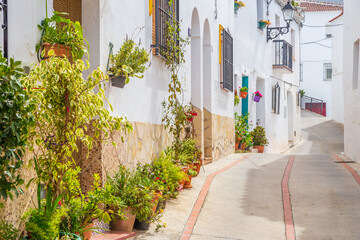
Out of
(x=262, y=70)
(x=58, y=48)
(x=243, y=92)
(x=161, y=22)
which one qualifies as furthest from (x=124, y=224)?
(x=262, y=70)

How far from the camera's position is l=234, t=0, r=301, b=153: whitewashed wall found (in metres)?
17.2

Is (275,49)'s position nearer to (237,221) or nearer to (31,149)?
(237,221)

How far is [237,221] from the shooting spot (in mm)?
7152

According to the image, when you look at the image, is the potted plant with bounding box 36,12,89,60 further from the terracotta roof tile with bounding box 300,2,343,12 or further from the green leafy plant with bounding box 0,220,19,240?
the terracotta roof tile with bounding box 300,2,343,12

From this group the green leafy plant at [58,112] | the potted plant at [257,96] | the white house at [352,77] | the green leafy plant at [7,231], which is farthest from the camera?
the potted plant at [257,96]

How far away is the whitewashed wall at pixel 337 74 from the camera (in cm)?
3002

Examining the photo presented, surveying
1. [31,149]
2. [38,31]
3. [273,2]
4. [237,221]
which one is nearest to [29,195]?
[31,149]

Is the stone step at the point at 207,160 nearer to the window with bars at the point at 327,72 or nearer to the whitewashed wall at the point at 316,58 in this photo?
the whitewashed wall at the point at 316,58

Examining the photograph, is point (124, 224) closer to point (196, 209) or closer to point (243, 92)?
point (196, 209)

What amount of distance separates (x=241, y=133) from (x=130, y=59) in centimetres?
1068

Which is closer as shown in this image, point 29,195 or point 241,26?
point 29,195

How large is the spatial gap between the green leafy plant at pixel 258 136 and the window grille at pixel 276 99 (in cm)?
324

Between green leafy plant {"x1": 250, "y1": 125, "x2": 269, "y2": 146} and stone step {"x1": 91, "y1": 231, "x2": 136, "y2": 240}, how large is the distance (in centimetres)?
1264

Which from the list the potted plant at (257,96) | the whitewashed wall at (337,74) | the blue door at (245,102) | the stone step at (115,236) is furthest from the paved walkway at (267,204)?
the whitewashed wall at (337,74)
